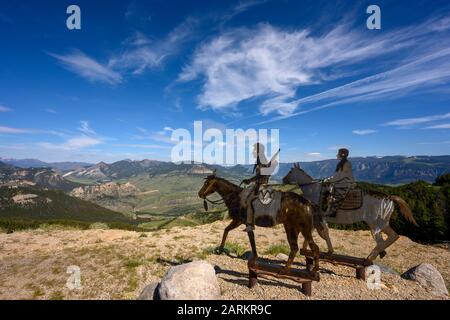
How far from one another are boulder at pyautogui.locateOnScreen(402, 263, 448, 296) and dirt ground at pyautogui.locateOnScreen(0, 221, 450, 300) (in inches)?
16.3

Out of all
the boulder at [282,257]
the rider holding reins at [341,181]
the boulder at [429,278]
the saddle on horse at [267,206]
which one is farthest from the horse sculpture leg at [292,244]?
the boulder at [282,257]

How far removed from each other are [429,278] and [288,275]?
660 centimetres

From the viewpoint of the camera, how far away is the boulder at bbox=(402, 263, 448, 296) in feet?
37.7

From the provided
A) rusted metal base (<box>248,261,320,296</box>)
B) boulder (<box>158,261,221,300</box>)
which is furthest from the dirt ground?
boulder (<box>158,261,221,300</box>)

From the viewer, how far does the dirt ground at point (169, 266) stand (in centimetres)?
1111

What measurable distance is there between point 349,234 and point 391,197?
1610 centimetres

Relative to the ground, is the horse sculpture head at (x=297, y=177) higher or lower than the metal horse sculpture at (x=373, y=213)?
higher

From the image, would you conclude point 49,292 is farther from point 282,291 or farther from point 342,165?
point 342,165

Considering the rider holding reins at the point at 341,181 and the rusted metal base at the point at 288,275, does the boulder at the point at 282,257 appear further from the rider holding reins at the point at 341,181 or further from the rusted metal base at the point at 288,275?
the rusted metal base at the point at 288,275

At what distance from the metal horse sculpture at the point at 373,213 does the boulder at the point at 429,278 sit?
1.57 meters

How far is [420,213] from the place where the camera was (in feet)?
87.5

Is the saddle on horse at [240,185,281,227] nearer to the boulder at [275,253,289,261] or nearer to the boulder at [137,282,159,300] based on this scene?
the boulder at [137,282,159,300]

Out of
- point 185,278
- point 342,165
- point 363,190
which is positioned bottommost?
point 185,278
